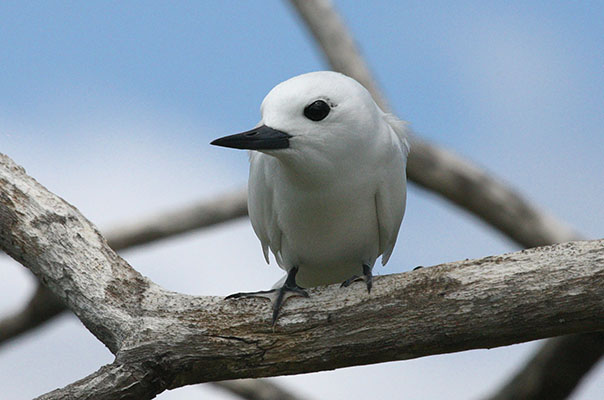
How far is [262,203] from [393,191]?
2.27 ft

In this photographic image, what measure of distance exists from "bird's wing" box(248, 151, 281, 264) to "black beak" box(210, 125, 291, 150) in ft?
1.74

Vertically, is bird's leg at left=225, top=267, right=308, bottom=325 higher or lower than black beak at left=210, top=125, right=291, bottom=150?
lower

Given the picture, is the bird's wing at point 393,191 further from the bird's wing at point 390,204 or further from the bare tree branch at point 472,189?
the bare tree branch at point 472,189

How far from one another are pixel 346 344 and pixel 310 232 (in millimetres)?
792

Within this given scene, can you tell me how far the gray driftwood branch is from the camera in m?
3.52

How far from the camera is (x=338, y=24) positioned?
7797mm

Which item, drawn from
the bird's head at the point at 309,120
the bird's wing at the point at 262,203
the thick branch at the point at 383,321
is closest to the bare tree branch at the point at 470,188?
the bird's wing at the point at 262,203

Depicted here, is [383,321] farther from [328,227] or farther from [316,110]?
[316,110]

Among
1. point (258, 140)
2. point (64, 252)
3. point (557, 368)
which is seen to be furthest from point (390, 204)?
point (557, 368)

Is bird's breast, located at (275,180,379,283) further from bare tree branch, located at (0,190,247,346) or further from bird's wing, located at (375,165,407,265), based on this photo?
bare tree branch, located at (0,190,247,346)

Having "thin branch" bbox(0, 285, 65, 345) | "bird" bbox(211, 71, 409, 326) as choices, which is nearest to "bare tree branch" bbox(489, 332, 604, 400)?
"bird" bbox(211, 71, 409, 326)

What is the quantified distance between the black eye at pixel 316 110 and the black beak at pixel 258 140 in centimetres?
15

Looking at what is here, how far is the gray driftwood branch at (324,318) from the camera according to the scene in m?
3.52

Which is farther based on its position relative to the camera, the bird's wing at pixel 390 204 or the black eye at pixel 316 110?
the bird's wing at pixel 390 204
